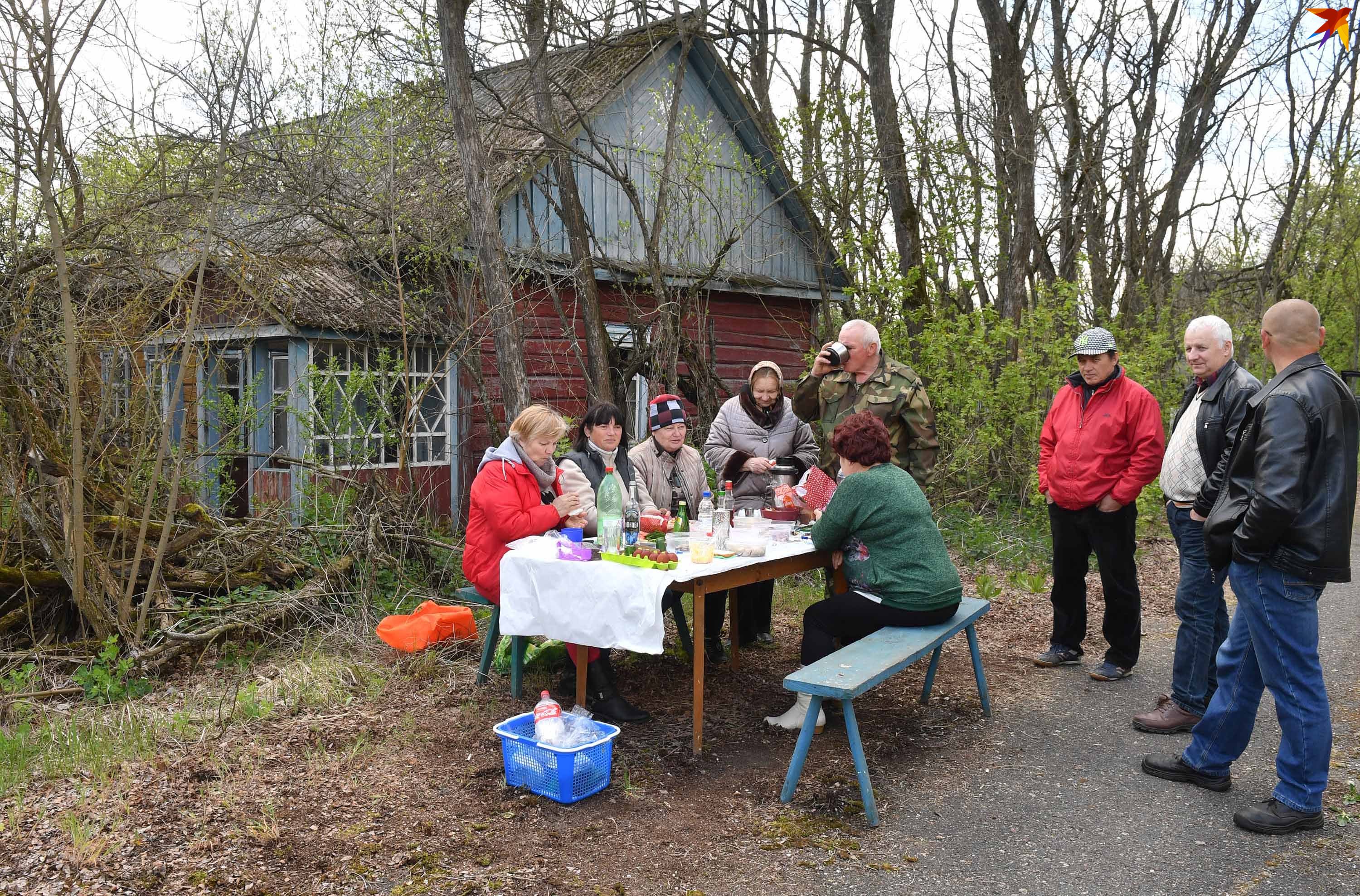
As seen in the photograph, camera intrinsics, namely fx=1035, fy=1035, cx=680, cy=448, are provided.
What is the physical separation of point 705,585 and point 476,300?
5.79 m

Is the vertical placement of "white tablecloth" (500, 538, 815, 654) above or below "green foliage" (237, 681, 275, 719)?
above

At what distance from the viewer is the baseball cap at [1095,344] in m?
5.26

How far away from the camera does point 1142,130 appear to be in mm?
14070

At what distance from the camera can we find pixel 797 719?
4.60 meters

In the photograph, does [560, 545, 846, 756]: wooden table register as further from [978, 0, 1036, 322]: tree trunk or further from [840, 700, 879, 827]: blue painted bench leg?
[978, 0, 1036, 322]: tree trunk

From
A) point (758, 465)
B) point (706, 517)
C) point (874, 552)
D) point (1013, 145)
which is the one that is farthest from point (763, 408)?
point (1013, 145)

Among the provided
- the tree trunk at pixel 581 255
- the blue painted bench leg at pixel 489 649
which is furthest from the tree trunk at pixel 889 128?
the blue painted bench leg at pixel 489 649

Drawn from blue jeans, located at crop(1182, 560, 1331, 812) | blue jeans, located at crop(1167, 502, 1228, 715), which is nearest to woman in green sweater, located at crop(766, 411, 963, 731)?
blue jeans, located at crop(1167, 502, 1228, 715)

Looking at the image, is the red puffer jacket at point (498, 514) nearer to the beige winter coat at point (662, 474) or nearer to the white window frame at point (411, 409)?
the beige winter coat at point (662, 474)

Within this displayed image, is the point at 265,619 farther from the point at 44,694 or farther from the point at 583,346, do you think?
the point at 583,346

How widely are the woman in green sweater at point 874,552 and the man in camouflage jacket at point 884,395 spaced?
1.19 meters

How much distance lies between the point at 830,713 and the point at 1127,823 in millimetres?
1408

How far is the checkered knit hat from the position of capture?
5.46 m

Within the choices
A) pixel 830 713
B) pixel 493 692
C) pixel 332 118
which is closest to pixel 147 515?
pixel 493 692
